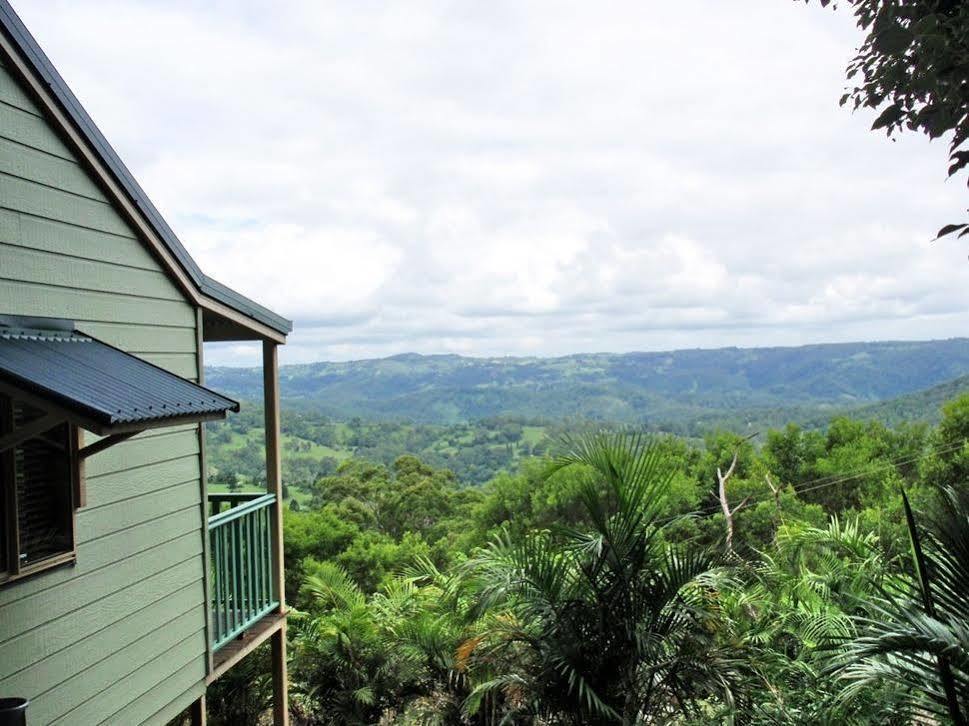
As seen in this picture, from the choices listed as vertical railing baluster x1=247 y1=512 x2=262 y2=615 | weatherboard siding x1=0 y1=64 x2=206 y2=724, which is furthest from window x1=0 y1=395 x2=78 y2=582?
vertical railing baluster x1=247 y1=512 x2=262 y2=615

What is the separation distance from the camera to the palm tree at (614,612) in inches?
211

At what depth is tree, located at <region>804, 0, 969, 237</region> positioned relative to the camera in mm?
2785

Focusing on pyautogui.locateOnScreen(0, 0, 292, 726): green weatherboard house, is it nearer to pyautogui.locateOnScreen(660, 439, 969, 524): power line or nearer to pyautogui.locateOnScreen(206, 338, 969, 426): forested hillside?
pyautogui.locateOnScreen(660, 439, 969, 524): power line

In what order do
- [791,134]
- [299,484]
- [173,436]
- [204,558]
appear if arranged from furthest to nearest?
[299,484] < [791,134] < [204,558] < [173,436]

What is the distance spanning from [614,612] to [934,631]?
2710 mm

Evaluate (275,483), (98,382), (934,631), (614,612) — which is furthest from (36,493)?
(934,631)

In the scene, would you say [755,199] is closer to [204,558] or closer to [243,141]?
[243,141]

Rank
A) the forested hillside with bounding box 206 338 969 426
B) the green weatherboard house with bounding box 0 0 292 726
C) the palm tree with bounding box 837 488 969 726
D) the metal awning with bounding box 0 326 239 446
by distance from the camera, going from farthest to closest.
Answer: the forested hillside with bounding box 206 338 969 426 → the green weatherboard house with bounding box 0 0 292 726 → the palm tree with bounding box 837 488 969 726 → the metal awning with bounding box 0 326 239 446

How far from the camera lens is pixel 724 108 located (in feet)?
42.3

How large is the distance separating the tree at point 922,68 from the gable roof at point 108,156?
12.7 feet

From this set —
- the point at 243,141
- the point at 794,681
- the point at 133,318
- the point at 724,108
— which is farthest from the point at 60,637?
the point at 243,141

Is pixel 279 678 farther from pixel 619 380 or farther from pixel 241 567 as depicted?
pixel 619 380

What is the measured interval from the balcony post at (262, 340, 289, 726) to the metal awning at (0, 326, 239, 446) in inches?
111

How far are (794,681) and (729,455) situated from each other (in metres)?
18.2
